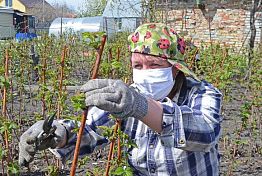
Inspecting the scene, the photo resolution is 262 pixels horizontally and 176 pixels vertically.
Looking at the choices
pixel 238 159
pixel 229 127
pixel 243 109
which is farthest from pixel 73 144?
pixel 229 127

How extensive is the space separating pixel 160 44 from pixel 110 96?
550 millimetres

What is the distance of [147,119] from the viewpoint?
1592 millimetres

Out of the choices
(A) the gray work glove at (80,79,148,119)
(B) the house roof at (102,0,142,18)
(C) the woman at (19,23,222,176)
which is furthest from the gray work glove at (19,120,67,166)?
(B) the house roof at (102,0,142,18)

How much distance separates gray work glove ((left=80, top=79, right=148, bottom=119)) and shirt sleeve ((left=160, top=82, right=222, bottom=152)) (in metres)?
0.25

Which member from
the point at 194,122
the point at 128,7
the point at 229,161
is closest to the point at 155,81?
the point at 194,122

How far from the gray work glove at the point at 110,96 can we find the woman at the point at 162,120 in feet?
0.11

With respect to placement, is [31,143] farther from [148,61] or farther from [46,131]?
[148,61]

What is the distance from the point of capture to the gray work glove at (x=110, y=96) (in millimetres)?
1394

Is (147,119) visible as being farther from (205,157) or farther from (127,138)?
(205,157)

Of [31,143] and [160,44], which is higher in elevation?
[160,44]

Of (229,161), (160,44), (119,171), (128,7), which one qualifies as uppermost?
(128,7)

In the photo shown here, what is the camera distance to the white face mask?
1892 mm

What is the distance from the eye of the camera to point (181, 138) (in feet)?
5.75

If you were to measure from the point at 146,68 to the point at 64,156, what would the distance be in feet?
1.59
